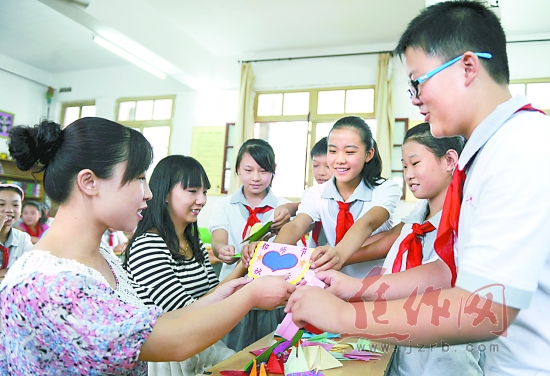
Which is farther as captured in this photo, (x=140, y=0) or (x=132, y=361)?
(x=140, y=0)

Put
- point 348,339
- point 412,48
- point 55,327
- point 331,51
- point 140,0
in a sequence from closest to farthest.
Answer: point 55,327
point 412,48
point 348,339
point 140,0
point 331,51

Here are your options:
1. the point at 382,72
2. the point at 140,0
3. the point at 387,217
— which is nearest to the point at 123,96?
the point at 140,0

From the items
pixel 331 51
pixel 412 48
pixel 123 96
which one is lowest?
pixel 412 48

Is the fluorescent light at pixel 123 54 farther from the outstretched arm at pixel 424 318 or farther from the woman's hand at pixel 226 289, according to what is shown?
the outstretched arm at pixel 424 318

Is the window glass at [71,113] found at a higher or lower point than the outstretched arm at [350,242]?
higher

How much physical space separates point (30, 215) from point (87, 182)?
463 centimetres

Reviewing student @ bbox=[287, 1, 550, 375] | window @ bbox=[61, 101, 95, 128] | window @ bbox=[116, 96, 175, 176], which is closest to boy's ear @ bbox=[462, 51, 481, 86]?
student @ bbox=[287, 1, 550, 375]

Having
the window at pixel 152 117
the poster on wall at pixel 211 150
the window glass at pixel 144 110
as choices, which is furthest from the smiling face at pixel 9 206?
the window glass at pixel 144 110

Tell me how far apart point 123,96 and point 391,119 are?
5.14 meters

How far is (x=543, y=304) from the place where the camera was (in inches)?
32.4

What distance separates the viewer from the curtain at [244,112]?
7.34m

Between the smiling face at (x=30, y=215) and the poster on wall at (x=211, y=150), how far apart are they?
294 cm

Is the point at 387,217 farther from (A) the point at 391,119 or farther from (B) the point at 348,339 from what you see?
(A) the point at 391,119

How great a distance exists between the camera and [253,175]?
8.90 ft
